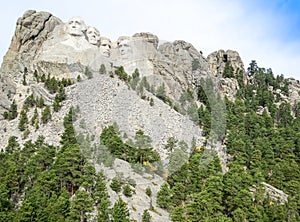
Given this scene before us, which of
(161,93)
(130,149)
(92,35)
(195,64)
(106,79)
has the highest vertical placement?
(195,64)

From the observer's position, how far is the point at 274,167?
1654 inches

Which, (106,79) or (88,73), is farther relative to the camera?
(88,73)

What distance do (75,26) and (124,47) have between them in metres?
7.17

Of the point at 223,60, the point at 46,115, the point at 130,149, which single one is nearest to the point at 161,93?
the point at 46,115

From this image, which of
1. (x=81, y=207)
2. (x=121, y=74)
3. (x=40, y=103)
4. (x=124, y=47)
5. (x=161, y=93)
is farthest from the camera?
(x=124, y=47)

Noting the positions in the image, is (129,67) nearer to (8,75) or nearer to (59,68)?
(59,68)

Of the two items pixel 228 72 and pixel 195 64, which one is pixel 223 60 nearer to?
pixel 228 72

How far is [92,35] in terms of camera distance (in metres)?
59.3

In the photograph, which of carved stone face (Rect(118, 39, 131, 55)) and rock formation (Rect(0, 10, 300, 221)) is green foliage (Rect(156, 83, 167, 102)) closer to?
rock formation (Rect(0, 10, 300, 221))

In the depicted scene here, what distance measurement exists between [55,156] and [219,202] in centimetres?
1356

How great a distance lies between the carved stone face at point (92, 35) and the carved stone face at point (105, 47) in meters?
0.89

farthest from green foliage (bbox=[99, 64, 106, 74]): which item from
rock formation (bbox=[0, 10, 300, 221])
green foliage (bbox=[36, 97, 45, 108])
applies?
green foliage (bbox=[36, 97, 45, 108])

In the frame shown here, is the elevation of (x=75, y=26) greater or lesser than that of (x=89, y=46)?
greater

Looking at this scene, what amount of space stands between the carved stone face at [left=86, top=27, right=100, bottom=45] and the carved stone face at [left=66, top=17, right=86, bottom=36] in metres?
0.91
